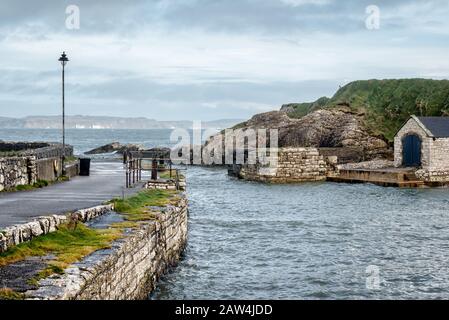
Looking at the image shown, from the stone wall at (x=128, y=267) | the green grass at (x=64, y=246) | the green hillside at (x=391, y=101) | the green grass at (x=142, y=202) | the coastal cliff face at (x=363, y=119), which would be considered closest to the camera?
the stone wall at (x=128, y=267)

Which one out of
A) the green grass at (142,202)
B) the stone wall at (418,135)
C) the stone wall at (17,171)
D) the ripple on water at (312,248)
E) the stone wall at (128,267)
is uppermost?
the stone wall at (418,135)

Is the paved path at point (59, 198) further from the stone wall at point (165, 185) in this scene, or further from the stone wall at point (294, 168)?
the stone wall at point (294, 168)

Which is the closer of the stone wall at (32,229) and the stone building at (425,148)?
the stone wall at (32,229)

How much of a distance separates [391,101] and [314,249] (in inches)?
2844

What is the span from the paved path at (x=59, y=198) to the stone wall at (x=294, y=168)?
27.1 meters

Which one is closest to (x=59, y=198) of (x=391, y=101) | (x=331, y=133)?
(x=331, y=133)

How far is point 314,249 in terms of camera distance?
22.3 meters

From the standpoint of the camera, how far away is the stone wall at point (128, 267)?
946 centimetres

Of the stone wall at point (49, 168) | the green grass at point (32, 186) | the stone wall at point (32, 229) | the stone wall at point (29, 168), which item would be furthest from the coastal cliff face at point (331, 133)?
the stone wall at point (32, 229)

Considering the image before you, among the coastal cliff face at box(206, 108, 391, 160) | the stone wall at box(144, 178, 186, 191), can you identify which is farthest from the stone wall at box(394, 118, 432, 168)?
the stone wall at box(144, 178, 186, 191)

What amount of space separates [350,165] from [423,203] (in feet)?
70.6

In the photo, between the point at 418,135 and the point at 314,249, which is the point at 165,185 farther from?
the point at 418,135

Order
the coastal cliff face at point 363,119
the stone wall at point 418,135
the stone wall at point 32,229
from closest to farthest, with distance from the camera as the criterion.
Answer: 1. the stone wall at point 32,229
2. the stone wall at point 418,135
3. the coastal cliff face at point 363,119

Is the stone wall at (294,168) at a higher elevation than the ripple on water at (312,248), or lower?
higher
